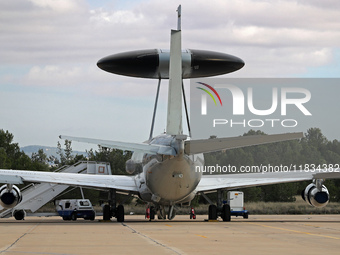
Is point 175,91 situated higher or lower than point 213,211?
higher

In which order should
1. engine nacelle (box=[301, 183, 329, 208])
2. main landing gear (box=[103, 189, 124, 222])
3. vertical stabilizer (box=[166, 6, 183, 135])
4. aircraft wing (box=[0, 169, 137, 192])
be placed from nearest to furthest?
vertical stabilizer (box=[166, 6, 183, 135]) < aircraft wing (box=[0, 169, 137, 192]) < main landing gear (box=[103, 189, 124, 222]) < engine nacelle (box=[301, 183, 329, 208])

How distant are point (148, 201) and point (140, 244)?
57.6 feet

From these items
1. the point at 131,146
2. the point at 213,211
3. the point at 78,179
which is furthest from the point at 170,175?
the point at 78,179

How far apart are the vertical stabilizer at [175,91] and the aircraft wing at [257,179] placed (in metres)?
5.35

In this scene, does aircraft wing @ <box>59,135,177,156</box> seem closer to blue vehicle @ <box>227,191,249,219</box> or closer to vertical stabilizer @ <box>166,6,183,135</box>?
vertical stabilizer @ <box>166,6,183,135</box>

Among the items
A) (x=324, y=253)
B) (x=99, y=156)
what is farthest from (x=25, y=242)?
(x=99, y=156)

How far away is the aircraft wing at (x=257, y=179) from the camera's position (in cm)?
3499

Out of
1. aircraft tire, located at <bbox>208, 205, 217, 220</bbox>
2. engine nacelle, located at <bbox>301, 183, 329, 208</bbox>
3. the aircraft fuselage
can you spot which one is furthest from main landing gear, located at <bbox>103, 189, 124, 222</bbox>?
engine nacelle, located at <bbox>301, 183, 329, 208</bbox>

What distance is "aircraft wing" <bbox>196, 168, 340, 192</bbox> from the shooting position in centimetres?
3499

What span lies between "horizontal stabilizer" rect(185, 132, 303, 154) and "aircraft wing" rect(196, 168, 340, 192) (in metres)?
7.43

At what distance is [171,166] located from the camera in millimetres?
29969

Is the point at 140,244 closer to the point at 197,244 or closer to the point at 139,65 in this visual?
the point at 197,244

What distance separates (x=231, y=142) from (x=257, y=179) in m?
11.8

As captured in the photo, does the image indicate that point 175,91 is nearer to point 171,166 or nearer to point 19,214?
point 171,166
